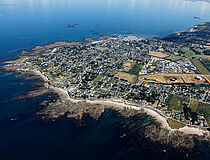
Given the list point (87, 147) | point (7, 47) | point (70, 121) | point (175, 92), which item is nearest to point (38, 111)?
point (70, 121)

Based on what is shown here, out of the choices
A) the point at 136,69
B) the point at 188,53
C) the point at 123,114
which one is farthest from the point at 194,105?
the point at 188,53

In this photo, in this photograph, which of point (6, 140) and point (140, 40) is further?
point (140, 40)

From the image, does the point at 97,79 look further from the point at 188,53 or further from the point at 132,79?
the point at 188,53

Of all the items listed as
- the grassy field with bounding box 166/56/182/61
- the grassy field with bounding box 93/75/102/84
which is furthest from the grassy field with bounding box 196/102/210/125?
the grassy field with bounding box 166/56/182/61

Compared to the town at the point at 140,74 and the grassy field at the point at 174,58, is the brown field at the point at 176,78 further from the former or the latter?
the grassy field at the point at 174,58

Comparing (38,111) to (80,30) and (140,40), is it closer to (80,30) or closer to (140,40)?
(140,40)

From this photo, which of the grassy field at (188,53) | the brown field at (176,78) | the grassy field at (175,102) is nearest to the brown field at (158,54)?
the grassy field at (188,53)
